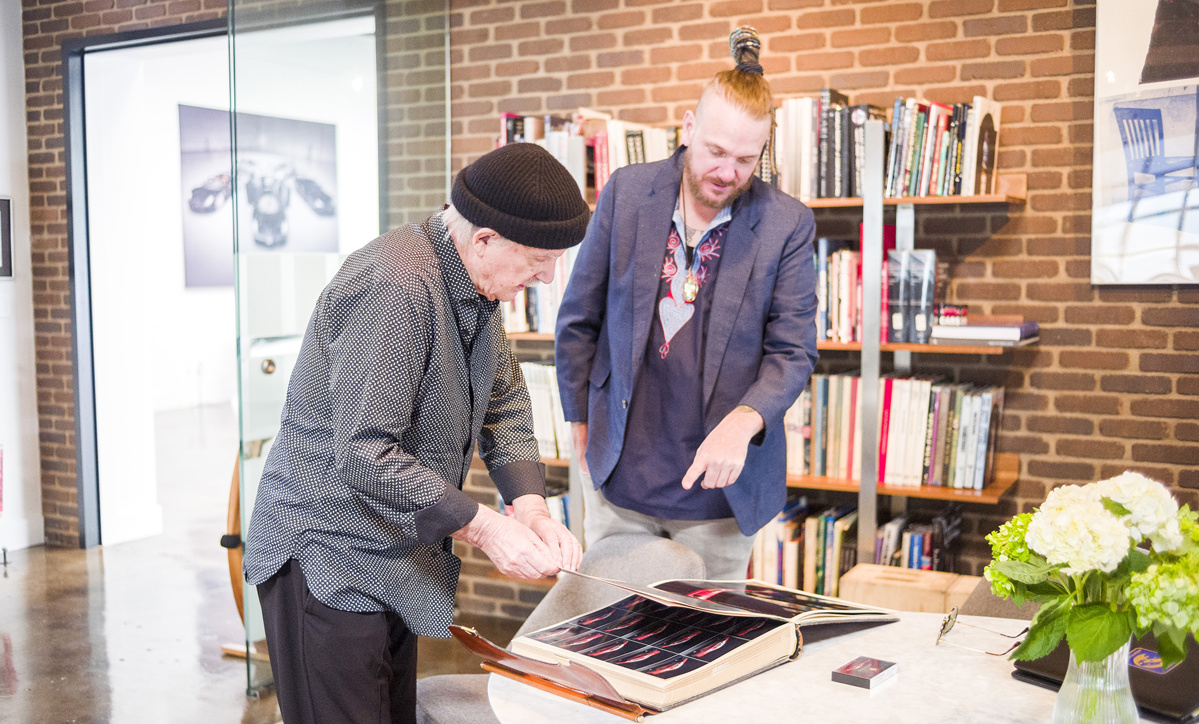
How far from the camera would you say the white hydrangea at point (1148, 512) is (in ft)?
3.52

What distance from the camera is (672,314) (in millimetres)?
2234

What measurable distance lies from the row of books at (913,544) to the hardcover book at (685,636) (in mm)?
1694

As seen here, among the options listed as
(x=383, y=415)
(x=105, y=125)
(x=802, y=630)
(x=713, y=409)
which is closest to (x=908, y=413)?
(x=713, y=409)

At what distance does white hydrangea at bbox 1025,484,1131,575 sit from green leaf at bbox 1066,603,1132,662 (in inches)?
1.9

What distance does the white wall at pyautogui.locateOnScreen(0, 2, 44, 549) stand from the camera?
5215mm

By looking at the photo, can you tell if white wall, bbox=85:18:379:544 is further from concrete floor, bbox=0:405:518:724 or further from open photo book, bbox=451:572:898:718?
open photo book, bbox=451:572:898:718

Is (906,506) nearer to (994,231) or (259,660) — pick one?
(994,231)

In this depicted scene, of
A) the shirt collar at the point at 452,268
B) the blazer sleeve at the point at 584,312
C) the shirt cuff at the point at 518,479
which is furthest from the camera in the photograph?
the blazer sleeve at the point at 584,312

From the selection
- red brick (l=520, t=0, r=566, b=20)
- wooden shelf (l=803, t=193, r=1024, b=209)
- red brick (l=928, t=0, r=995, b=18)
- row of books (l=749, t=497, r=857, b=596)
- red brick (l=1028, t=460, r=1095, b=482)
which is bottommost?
row of books (l=749, t=497, r=857, b=596)

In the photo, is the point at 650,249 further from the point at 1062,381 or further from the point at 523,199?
the point at 1062,381

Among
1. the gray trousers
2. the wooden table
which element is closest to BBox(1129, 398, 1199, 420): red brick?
the gray trousers

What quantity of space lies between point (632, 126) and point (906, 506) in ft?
5.34

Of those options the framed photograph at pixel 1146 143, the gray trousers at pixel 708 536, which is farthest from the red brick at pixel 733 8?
the gray trousers at pixel 708 536

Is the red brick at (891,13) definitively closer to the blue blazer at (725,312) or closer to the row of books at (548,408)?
the blue blazer at (725,312)
